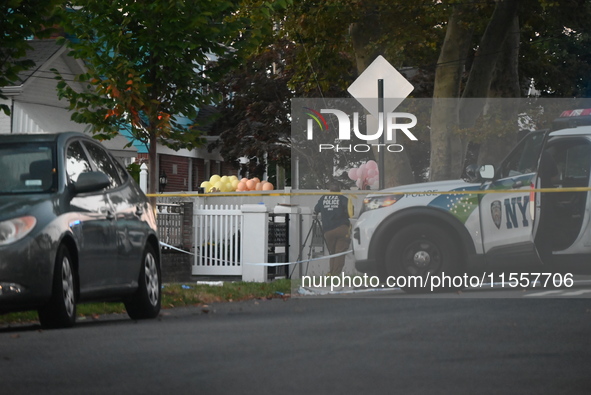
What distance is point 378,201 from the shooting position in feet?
51.5

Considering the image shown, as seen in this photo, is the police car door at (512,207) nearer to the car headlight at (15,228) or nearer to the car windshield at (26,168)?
the car windshield at (26,168)

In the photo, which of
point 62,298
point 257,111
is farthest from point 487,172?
point 257,111

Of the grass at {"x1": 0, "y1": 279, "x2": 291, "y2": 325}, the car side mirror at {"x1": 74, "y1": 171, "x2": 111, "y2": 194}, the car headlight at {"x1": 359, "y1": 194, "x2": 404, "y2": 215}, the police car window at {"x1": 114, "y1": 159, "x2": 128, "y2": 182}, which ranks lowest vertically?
the grass at {"x1": 0, "y1": 279, "x2": 291, "y2": 325}

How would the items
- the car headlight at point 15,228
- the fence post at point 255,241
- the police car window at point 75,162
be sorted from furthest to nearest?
1. the fence post at point 255,241
2. the police car window at point 75,162
3. the car headlight at point 15,228

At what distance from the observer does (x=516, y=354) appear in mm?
9102

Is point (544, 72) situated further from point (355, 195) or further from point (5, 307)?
point (5, 307)

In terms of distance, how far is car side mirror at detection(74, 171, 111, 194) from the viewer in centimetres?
1137

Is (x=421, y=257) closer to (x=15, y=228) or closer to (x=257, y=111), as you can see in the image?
(x=15, y=228)

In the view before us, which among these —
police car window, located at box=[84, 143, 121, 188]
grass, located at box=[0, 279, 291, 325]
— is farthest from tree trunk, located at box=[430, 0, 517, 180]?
police car window, located at box=[84, 143, 121, 188]

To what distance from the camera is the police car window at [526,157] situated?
14.8 metres

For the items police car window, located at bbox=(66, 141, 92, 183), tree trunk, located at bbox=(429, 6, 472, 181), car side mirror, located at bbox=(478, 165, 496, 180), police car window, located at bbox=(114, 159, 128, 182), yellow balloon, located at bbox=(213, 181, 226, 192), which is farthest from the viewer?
yellow balloon, located at bbox=(213, 181, 226, 192)

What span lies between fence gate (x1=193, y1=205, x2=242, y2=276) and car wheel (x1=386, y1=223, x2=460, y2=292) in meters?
8.28

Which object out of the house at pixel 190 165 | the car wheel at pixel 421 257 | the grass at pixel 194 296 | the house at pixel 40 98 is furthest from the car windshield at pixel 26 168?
the house at pixel 190 165

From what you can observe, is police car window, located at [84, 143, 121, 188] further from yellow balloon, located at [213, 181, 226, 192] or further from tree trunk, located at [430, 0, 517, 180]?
yellow balloon, located at [213, 181, 226, 192]
